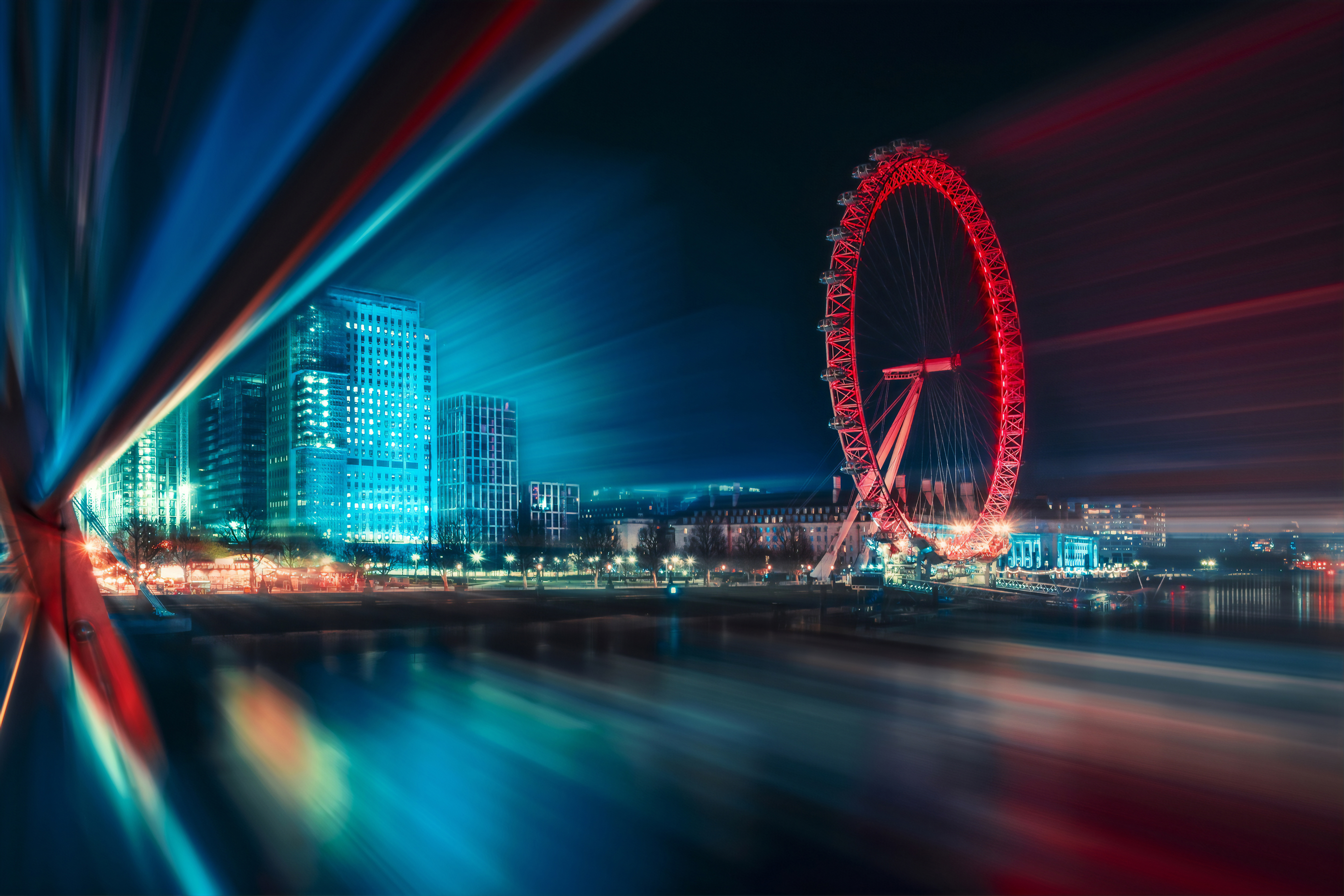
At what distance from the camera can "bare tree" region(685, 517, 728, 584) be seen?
80.4 metres

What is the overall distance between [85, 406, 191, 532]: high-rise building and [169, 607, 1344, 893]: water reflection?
4275 inches

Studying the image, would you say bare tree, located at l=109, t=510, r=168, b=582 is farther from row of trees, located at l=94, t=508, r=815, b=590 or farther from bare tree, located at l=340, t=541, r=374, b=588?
bare tree, located at l=340, t=541, r=374, b=588

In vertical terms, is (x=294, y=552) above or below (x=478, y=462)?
below

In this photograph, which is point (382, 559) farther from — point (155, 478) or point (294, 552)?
point (155, 478)

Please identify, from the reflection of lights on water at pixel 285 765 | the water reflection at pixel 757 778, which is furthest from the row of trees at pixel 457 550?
the reflection of lights on water at pixel 285 765

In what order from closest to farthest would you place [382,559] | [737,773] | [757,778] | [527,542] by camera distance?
[757,778]
[737,773]
[382,559]
[527,542]

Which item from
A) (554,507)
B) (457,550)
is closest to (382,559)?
(457,550)

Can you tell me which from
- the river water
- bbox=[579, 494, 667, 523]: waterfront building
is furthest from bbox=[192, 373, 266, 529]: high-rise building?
the river water

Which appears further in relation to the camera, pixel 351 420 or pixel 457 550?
pixel 351 420

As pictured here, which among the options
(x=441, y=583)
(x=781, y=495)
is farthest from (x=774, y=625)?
(x=781, y=495)

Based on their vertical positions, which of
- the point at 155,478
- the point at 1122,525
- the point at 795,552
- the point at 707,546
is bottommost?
the point at 1122,525

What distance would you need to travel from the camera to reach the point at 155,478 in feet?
412

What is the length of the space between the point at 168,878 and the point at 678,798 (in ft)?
13.1

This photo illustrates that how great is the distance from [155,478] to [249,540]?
86.7m
